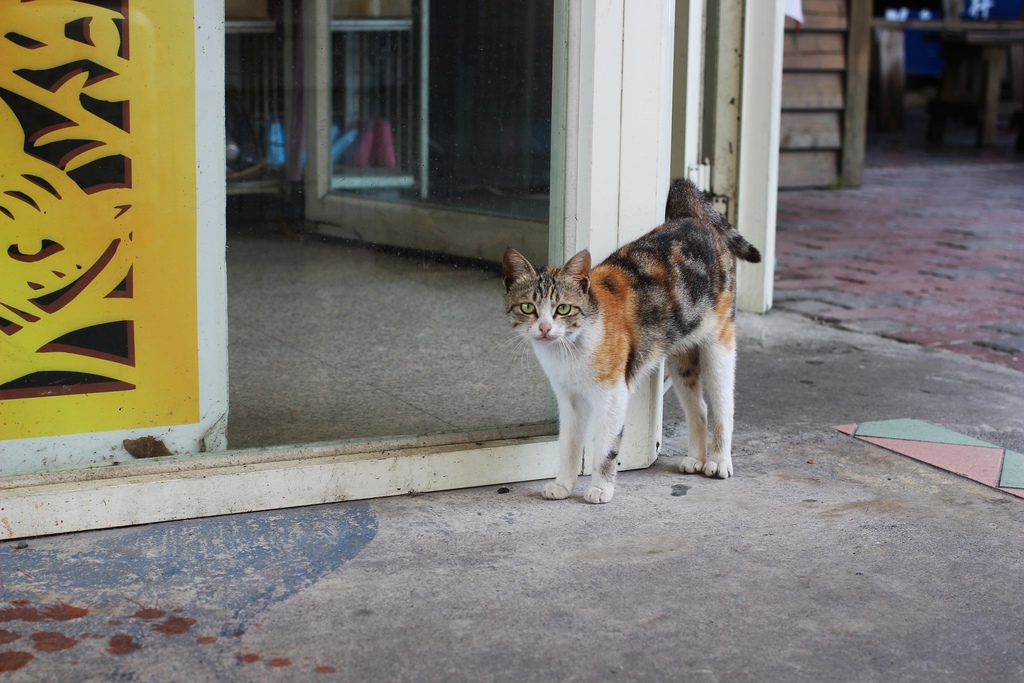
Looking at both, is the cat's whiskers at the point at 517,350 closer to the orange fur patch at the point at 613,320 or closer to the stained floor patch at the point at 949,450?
the orange fur patch at the point at 613,320

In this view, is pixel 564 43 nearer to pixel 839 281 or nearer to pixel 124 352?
pixel 124 352

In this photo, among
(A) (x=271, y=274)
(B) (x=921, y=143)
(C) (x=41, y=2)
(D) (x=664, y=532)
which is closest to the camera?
(C) (x=41, y=2)

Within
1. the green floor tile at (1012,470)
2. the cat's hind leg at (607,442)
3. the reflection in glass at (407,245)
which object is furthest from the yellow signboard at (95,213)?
the green floor tile at (1012,470)

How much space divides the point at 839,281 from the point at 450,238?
3263 mm

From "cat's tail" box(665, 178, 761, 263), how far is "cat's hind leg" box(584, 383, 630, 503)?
0.67m

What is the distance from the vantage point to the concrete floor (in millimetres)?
2129

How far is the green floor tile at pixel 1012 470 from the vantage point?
3.15 meters

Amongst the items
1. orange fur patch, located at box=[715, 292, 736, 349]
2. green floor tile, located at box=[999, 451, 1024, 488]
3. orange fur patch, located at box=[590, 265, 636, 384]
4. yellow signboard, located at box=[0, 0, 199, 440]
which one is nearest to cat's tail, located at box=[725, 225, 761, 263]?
orange fur patch, located at box=[715, 292, 736, 349]

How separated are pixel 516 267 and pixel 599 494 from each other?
2.10ft

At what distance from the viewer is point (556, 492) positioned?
3.00 metres

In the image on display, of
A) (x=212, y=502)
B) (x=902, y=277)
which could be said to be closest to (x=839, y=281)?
(x=902, y=277)

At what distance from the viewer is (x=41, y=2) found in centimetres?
256

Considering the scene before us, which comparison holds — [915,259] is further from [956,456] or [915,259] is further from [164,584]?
[164,584]

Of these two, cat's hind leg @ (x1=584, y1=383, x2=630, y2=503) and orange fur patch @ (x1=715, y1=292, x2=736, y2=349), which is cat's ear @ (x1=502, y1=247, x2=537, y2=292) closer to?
cat's hind leg @ (x1=584, y1=383, x2=630, y2=503)
